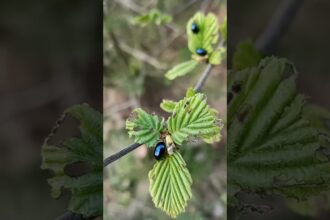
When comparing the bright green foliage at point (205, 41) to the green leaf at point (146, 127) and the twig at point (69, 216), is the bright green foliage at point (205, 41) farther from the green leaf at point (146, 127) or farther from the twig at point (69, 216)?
the twig at point (69, 216)

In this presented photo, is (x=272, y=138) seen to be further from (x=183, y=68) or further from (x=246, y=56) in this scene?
(x=183, y=68)

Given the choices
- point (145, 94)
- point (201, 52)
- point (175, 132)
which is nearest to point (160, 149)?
point (175, 132)

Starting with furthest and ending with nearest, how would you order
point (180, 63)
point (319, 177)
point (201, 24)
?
point (180, 63)
point (201, 24)
point (319, 177)

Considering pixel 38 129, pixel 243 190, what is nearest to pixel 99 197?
pixel 38 129

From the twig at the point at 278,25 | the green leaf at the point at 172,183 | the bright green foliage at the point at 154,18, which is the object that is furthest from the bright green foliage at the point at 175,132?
the bright green foliage at the point at 154,18

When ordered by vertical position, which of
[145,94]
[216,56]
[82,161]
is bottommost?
[82,161]

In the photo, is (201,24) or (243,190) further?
(201,24)

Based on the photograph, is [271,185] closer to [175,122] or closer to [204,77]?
[175,122]

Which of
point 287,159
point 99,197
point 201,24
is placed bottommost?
point 99,197
